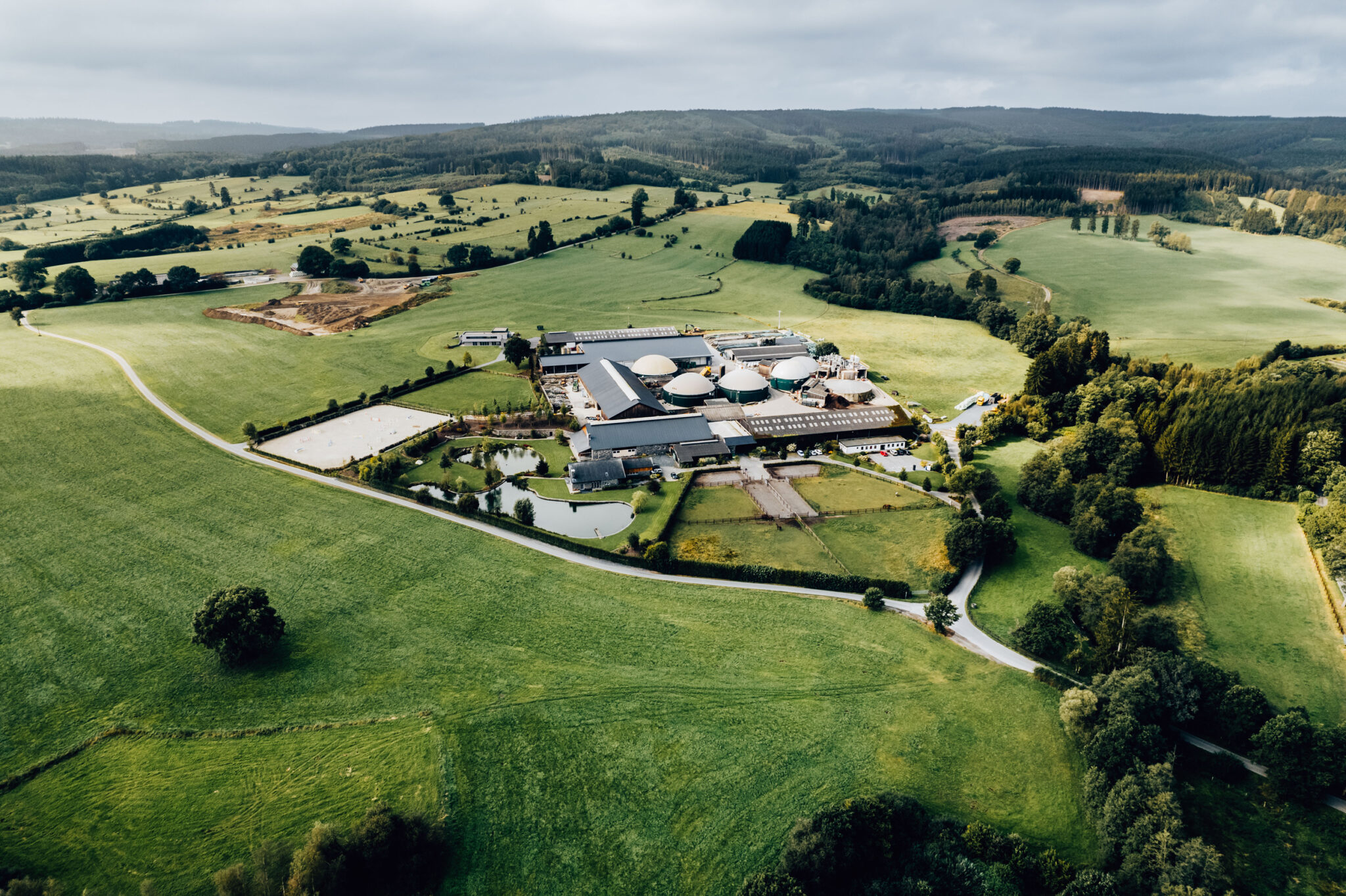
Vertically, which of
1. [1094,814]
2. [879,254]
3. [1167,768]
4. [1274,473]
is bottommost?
[1094,814]

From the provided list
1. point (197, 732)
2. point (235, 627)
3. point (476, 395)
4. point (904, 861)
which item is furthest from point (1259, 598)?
point (476, 395)

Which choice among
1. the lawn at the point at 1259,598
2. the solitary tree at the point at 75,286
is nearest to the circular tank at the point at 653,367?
the lawn at the point at 1259,598

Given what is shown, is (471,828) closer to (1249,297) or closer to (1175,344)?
(1175,344)

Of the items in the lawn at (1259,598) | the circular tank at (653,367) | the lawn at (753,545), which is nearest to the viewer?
the lawn at (1259,598)

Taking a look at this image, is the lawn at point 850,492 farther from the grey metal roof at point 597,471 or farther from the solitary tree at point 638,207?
the solitary tree at point 638,207

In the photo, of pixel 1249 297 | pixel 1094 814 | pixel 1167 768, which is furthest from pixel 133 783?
pixel 1249 297

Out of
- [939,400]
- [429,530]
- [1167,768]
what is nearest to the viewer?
[1167,768]
